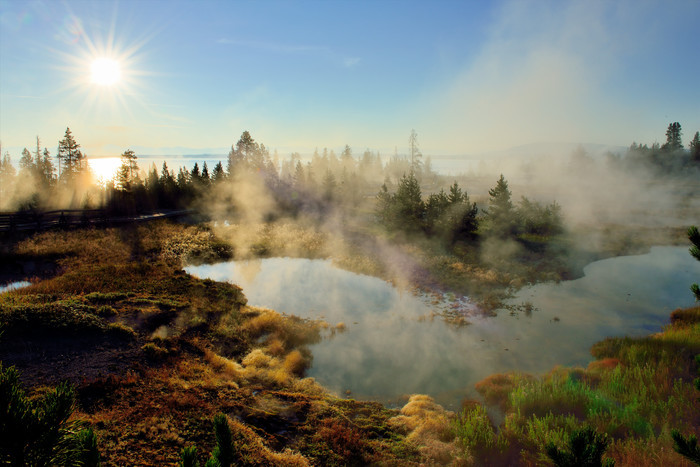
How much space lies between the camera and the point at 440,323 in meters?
18.1

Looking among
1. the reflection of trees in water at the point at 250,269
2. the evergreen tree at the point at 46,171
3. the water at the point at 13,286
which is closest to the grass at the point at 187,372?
the water at the point at 13,286

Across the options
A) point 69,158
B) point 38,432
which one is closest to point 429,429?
point 38,432

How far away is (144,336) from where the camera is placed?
13812 mm

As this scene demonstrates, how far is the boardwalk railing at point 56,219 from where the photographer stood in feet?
93.8

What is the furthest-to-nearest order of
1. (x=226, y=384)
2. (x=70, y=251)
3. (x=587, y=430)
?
(x=70, y=251) < (x=226, y=384) < (x=587, y=430)

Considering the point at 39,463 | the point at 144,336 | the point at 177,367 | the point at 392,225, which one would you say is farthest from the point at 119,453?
the point at 392,225

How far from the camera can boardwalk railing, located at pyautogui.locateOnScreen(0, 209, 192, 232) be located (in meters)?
28.6

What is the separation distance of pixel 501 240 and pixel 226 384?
3244cm

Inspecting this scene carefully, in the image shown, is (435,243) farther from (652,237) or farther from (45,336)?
(45,336)

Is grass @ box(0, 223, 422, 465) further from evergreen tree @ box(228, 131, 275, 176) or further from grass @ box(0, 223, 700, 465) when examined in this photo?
evergreen tree @ box(228, 131, 275, 176)

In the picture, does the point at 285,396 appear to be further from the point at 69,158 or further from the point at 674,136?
the point at 674,136

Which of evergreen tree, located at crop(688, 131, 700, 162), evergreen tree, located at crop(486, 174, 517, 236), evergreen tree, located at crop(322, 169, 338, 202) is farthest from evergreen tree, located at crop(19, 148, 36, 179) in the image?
evergreen tree, located at crop(688, 131, 700, 162)

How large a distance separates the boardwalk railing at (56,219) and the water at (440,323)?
16727 millimetres

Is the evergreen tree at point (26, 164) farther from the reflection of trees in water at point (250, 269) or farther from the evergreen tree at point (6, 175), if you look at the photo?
the reflection of trees in water at point (250, 269)
